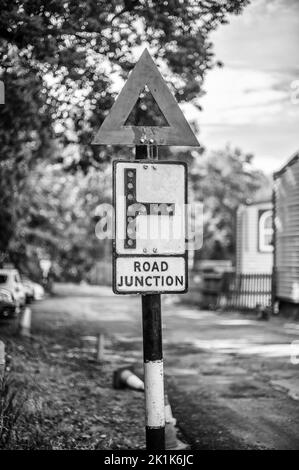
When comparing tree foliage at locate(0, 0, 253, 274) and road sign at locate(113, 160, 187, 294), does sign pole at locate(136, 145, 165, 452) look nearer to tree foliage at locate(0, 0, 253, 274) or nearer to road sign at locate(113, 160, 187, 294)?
road sign at locate(113, 160, 187, 294)

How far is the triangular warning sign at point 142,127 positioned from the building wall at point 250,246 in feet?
83.6

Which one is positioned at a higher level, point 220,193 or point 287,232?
point 220,193

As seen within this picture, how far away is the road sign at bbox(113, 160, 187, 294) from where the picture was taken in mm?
3834

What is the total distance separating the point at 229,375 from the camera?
11086mm

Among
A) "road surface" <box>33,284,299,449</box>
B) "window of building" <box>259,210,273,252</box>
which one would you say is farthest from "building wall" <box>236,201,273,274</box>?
"road surface" <box>33,284,299,449</box>

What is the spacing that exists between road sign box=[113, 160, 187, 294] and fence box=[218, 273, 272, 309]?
71.3 ft

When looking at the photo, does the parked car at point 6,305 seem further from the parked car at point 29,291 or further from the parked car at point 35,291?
the parked car at point 35,291

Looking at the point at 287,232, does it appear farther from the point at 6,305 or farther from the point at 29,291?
the point at 29,291

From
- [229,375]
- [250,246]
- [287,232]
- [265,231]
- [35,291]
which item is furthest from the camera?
[35,291]

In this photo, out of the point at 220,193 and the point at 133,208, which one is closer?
the point at 133,208

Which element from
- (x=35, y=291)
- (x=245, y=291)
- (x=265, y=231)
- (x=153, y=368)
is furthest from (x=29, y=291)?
(x=153, y=368)

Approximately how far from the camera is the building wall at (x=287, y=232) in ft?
71.2

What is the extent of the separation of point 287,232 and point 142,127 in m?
19.3
